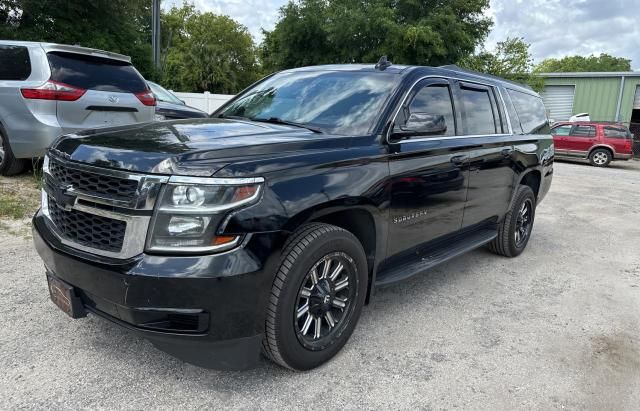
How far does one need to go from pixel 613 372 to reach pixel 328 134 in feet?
7.88

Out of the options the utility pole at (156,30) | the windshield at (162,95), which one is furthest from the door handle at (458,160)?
the utility pole at (156,30)

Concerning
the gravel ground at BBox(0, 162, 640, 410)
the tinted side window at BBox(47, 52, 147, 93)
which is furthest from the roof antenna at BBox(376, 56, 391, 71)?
the tinted side window at BBox(47, 52, 147, 93)

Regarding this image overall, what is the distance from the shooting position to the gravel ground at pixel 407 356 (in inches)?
104

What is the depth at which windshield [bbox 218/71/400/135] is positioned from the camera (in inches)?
134

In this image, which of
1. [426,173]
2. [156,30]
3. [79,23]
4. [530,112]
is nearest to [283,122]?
[426,173]

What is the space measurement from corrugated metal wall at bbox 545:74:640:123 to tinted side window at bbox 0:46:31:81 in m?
28.6

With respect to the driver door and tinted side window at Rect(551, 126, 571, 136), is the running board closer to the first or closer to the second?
the driver door

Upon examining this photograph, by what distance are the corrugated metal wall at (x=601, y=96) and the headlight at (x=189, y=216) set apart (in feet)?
97.8

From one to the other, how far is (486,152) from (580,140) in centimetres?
1736

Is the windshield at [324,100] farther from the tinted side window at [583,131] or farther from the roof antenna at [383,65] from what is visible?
the tinted side window at [583,131]

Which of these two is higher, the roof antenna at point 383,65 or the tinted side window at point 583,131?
the roof antenna at point 383,65

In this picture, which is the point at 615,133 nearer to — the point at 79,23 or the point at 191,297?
the point at 79,23

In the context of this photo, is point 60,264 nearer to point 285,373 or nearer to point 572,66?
point 285,373

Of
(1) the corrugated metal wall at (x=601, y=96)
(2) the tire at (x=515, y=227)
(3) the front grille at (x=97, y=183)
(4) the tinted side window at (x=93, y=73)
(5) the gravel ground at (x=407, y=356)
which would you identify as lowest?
(5) the gravel ground at (x=407, y=356)
